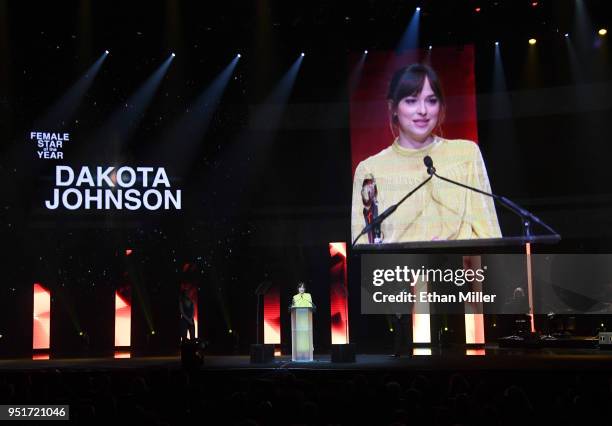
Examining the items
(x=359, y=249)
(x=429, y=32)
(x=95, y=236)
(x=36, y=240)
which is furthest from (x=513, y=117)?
(x=36, y=240)

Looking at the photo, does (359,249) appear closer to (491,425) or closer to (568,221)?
(568,221)

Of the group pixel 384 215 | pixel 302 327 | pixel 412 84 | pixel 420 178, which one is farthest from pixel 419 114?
pixel 302 327

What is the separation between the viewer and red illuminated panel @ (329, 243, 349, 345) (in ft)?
49.1

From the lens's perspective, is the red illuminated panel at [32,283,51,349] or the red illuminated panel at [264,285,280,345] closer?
the red illuminated panel at [32,283,51,349]

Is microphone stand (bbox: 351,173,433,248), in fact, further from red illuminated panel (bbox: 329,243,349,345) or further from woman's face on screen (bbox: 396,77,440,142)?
red illuminated panel (bbox: 329,243,349,345)

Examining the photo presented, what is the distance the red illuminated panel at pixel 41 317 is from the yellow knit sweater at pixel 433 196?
6.47 meters

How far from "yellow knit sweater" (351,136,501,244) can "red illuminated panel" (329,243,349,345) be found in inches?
53.5

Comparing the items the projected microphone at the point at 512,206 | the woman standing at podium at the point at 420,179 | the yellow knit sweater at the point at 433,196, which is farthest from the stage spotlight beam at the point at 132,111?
the projected microphone at the point at 512,206

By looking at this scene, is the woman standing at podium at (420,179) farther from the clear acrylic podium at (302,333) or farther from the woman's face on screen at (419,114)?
the clear acrylic podium at (302,333)

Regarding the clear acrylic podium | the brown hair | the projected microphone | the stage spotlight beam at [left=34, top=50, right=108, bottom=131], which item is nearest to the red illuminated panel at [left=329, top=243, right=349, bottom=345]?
the projected microphone

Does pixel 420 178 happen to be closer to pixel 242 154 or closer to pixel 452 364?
pixel 242 154

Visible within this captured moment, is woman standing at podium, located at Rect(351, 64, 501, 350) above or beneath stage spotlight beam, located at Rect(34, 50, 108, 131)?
beneath

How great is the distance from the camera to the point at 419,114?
14008mm

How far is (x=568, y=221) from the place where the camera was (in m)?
14.9
